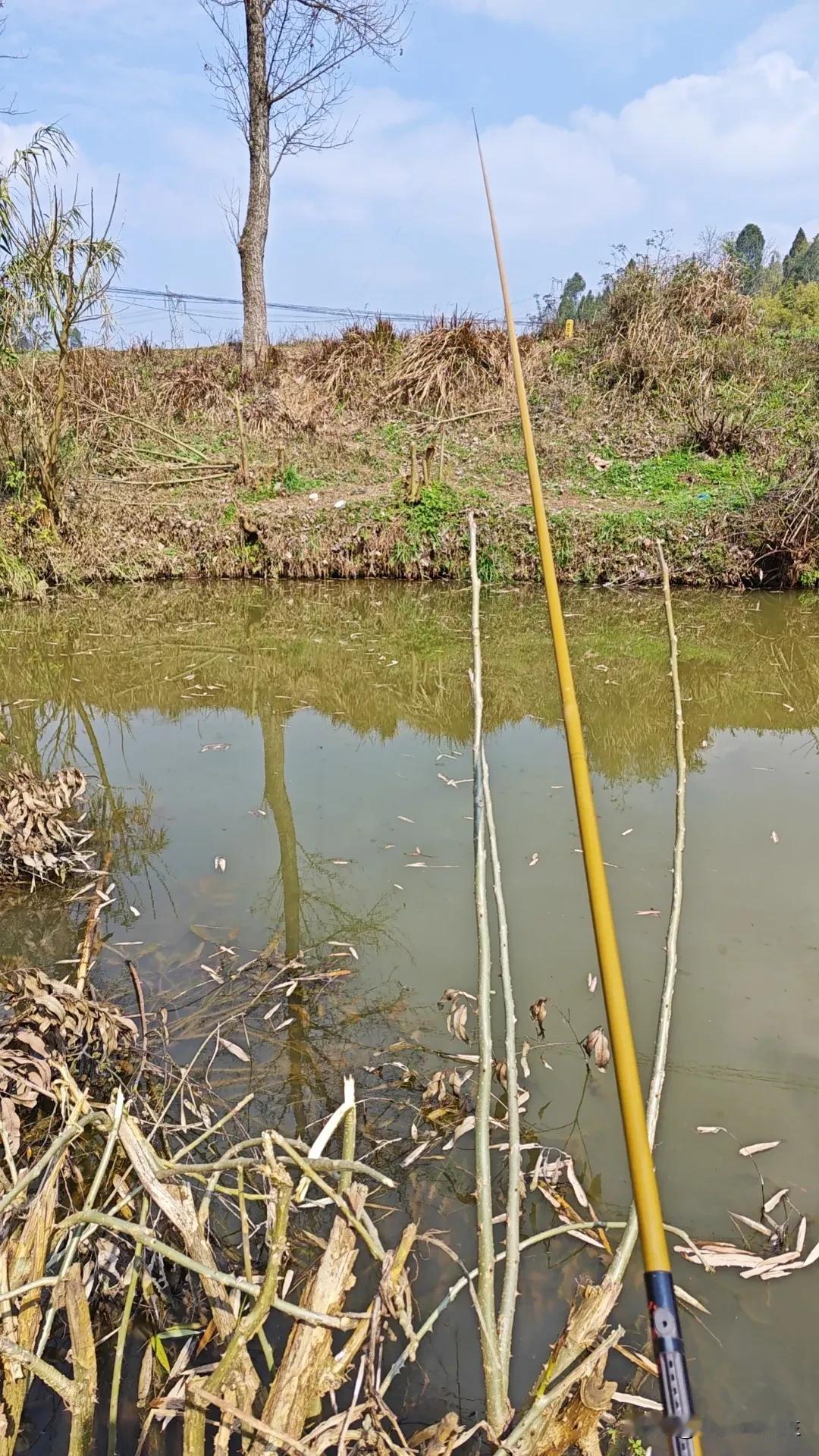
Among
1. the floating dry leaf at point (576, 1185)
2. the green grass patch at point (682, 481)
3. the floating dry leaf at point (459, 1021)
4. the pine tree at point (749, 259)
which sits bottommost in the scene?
the floating dry leaf at point (576, 1185)

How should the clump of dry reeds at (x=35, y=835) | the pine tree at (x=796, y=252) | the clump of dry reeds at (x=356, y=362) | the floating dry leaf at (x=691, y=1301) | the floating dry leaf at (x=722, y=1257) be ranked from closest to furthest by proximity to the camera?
the floating dry leaf at (x=691, y=1301), the floating dry leaf at (x=722, y=1257), the clump of dry reeds at (x=35, y=835), the clump of dry reeds at (x=356, y=362), the pine tree at (x=796, y=252)

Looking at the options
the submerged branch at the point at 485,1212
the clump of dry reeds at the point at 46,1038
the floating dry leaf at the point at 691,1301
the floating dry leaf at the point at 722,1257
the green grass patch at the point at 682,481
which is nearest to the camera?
the submerged branch at the point at 485,1212

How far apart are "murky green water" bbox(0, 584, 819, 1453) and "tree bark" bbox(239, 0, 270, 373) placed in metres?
9.47

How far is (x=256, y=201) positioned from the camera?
15.0 metres

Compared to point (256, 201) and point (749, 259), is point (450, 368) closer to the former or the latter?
point (256, 201)

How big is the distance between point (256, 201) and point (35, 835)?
47.9 feet

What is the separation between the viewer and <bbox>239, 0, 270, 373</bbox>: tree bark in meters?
14.7

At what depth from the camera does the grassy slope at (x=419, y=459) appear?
961 cm

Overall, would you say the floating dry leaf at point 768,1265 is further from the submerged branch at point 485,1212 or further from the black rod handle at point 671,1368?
the black rod handle at point 671,1368

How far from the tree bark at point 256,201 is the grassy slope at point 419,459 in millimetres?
568

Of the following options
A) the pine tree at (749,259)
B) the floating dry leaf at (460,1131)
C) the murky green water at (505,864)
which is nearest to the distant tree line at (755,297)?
the pine tree at (749,259)

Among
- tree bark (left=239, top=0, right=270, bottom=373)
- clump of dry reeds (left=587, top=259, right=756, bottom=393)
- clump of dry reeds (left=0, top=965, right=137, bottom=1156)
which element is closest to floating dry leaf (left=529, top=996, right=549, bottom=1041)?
clump of dry reeds (left=0, top=965, right=137, bottom=1156)

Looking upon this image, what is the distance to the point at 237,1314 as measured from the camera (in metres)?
1.34

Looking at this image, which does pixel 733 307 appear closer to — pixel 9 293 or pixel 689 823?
pixel 9 293
